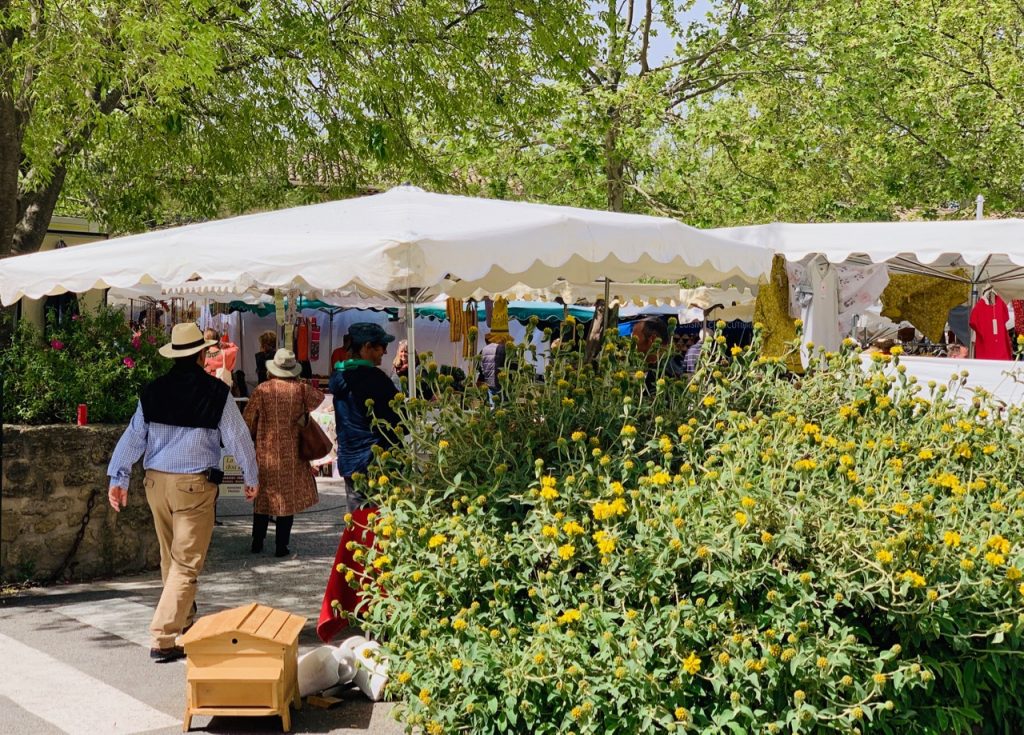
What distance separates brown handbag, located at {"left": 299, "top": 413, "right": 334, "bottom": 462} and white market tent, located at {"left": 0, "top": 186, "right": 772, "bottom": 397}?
1.80 meters

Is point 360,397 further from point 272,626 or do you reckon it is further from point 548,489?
point 548,489

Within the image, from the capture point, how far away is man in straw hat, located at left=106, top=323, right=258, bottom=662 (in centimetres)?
617

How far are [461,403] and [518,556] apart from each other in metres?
1.24

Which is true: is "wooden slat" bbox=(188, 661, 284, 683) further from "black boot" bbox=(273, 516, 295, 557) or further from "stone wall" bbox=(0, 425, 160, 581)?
Answer: "black boot" bbox=(273, 516, 295, 557)

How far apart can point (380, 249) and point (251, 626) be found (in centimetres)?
181

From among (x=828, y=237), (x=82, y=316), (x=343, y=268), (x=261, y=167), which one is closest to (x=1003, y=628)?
(x=343, y=268)

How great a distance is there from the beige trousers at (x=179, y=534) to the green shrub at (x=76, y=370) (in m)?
2.27

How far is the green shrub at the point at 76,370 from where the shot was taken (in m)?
8.09

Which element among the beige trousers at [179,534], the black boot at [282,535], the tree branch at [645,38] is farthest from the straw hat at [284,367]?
the tree branch at [645,38]

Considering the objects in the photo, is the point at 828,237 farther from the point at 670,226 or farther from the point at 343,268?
the point at 343,268

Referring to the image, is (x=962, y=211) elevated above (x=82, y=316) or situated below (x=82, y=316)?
above

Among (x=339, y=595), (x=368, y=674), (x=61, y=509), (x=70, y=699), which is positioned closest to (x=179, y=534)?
(x=339, y=595)

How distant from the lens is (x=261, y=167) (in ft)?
38.1

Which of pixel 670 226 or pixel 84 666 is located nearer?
pixel 84 666
